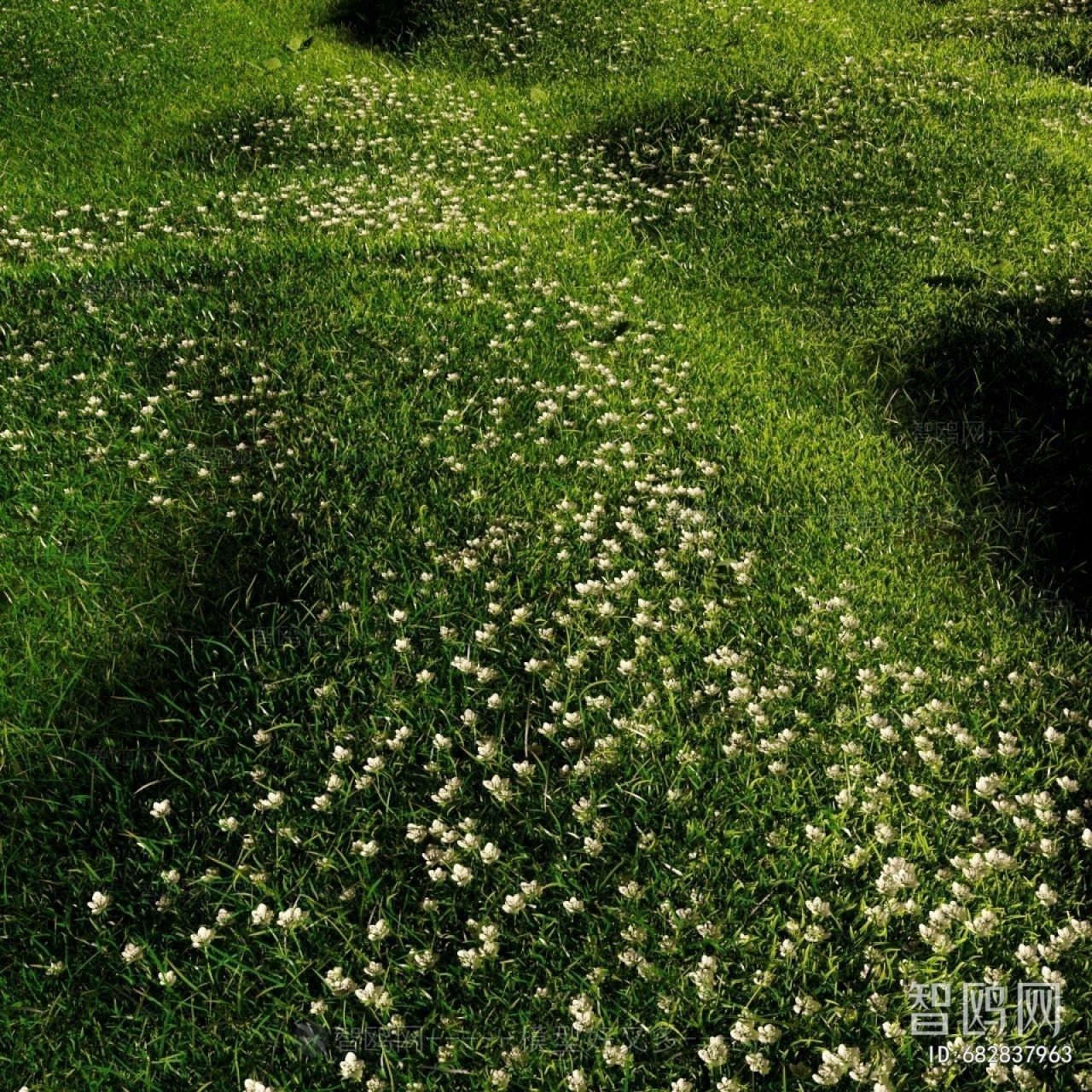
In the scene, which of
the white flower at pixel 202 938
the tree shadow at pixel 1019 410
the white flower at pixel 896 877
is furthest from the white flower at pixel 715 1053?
the tree shadow at pixel 1019 410

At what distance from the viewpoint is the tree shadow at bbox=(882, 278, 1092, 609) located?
5680 mm

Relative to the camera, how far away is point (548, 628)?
4.65 meters

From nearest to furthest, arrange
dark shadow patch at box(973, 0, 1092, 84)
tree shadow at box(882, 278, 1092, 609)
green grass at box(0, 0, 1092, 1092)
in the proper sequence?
green grass at box(0, 0, 1092, 1092)
tree shadow at box(882, 278, 1092, 609)
dark shadow patch at box(973, 0, 1092, 84)

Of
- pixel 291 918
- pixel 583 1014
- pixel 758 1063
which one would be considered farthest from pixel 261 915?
pixel 758 1063

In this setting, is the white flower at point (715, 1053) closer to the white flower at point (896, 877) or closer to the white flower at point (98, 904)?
the white flower at point (896, 877)

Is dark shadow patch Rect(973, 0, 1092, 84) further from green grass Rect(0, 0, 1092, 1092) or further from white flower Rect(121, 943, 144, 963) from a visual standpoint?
white flower Rect(121, 943, 144, 963)

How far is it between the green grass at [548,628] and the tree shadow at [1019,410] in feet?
0.12

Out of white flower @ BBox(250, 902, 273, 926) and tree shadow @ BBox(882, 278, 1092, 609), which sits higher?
tree shadow @ BBox(882, 278, 1092, 609)

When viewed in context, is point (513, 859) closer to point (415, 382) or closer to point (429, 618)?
point (429, 618)

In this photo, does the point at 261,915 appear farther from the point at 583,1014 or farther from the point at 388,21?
the point at 388,21

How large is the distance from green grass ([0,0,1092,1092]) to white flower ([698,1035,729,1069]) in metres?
0.03

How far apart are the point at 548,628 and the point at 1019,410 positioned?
13.5 feet

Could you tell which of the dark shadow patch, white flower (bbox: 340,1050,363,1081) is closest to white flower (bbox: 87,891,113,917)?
white flower (bbox: 340,1050,363,1081)

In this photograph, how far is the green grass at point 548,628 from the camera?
11.1 feet
